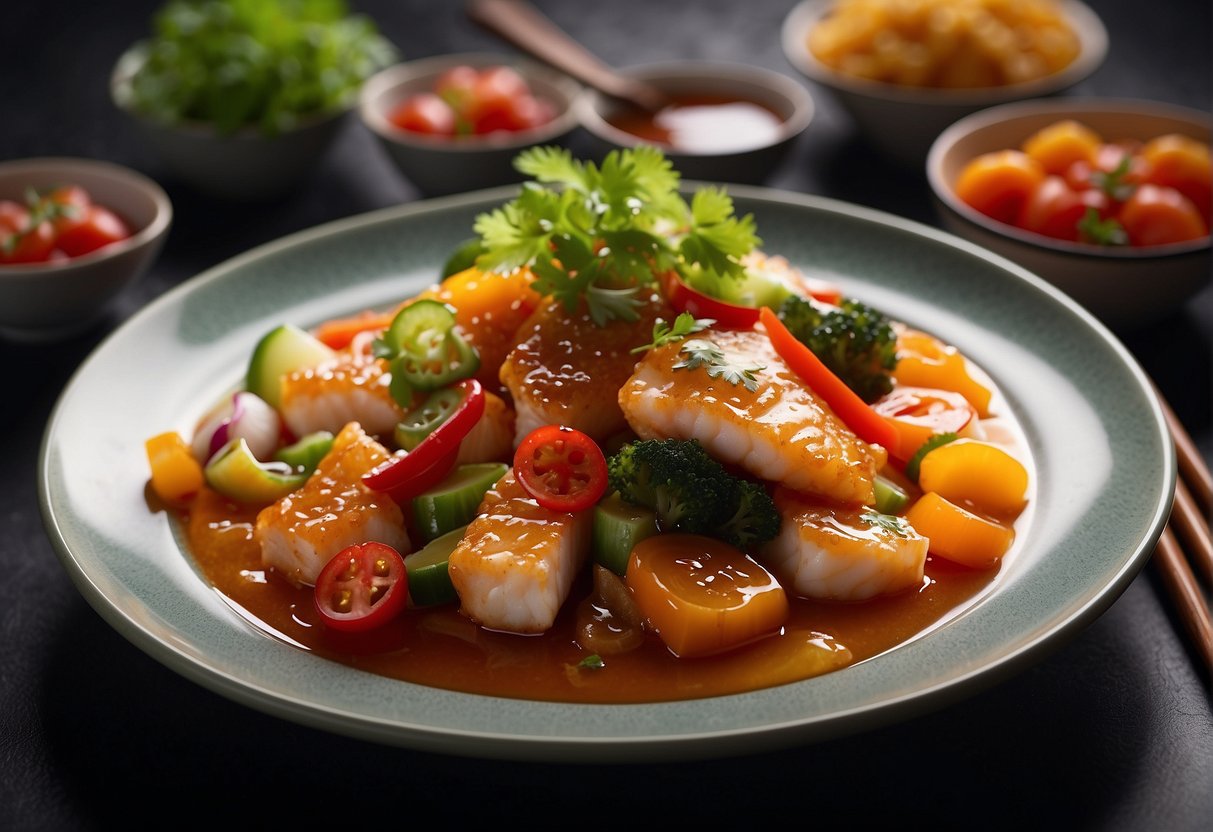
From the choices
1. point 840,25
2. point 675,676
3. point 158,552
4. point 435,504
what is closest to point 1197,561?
point 675,676

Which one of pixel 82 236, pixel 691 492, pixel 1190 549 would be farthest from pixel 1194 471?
pixel 82 236

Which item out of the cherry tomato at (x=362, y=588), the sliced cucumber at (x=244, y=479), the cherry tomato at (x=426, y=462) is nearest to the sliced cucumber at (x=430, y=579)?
the cherry tomato at (x=362, y=588)

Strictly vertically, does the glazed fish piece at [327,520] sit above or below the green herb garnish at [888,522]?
below

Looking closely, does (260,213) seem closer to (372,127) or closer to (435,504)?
(372,127)

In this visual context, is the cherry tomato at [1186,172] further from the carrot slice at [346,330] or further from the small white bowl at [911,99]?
the carrot slice at [346,330]

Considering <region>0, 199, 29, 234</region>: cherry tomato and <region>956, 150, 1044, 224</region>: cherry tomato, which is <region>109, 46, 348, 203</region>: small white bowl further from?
<region>956, 150, 1044, 224</region>: cherry tomato

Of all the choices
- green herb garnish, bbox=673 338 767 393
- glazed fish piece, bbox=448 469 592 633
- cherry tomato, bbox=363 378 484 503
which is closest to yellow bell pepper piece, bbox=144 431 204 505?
cherry tomato, bbox=363 378 484 503
